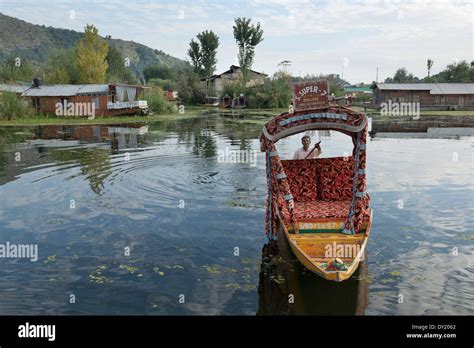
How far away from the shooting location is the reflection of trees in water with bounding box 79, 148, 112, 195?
661 inches

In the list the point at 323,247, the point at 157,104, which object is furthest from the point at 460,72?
the point at 323,247

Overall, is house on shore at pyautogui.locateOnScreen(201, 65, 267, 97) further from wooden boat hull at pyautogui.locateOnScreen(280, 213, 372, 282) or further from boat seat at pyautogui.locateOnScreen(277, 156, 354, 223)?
wooden boat hull at pyautogui.locateOnScreen(280, 213, 372, 282)

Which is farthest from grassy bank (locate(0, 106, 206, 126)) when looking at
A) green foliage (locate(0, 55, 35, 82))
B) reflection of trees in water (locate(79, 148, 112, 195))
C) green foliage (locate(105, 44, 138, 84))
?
green foliage (locate(105, 44, 138, 84))

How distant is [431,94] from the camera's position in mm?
63562

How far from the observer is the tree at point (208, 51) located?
275 ft

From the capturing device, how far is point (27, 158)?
2186 cm

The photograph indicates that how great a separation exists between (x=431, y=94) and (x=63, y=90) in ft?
166

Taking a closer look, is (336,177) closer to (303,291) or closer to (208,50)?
(303,291)

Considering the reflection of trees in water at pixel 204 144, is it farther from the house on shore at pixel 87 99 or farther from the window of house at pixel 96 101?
the window of house at pixel 96 101

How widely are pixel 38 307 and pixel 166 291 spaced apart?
2279 mm
